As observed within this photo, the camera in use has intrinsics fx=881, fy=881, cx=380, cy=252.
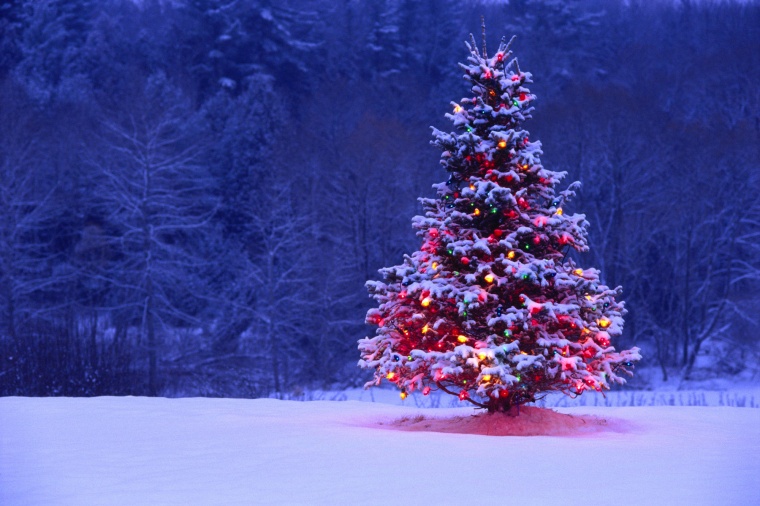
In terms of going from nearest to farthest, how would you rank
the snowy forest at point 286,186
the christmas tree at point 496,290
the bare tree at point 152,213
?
the christmas tree at point 496,290 < the bare tree at point 152,213 < the snowy forest at point 286,186

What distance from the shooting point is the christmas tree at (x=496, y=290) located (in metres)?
10.5

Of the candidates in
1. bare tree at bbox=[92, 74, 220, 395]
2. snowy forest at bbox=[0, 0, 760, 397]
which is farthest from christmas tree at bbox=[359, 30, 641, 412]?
bare tree at bbox=[92, 74, 220, 395]

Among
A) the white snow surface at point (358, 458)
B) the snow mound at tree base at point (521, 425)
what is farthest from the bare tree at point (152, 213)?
the snow mound at tree base at point (521, 425)

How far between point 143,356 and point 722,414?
67.7 ft

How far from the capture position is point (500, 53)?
11625 millimetres

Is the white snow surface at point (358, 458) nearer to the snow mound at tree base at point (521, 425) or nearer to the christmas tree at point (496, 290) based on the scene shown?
the snow mound at tree base at point (521, 425)

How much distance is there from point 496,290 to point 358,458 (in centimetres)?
362

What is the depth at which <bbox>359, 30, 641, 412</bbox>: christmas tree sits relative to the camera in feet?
34.5

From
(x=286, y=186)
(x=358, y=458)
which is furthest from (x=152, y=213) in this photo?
(x=358, y=458)

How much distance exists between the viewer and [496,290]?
1101cm

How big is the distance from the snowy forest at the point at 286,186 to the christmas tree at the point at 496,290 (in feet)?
54.6

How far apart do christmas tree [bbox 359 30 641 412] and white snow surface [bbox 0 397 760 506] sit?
78cm

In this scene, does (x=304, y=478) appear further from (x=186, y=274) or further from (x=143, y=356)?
(x=186, y=274)

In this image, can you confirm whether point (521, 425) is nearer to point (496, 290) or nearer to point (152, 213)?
point (496, 290)
